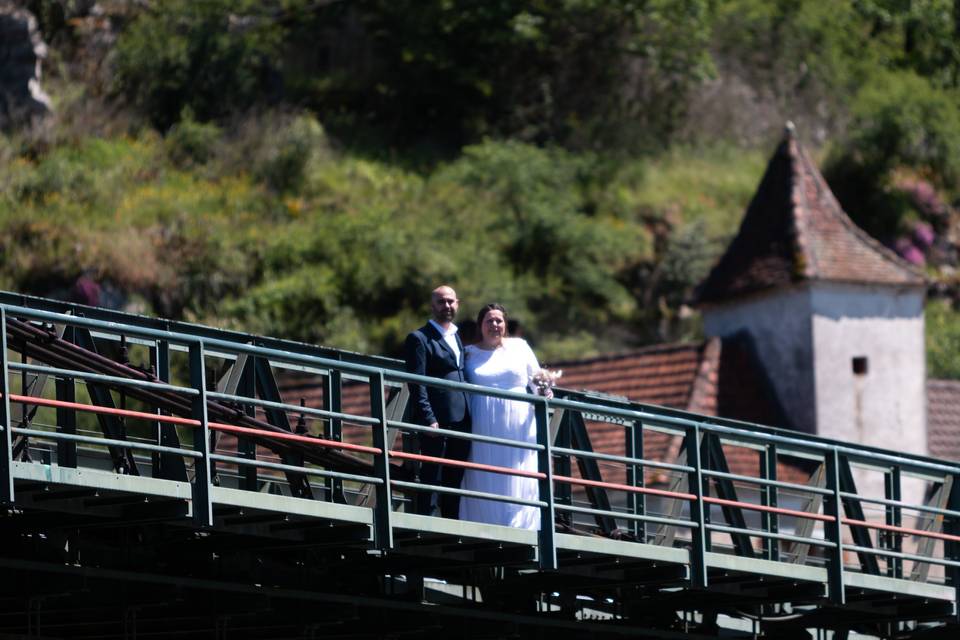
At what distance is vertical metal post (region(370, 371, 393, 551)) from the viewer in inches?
468

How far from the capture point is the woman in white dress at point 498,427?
42.2 ft

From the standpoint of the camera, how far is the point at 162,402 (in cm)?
1150

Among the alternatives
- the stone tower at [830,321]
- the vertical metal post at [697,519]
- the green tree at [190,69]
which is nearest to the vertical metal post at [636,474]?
the vertical metal post at [697,519]

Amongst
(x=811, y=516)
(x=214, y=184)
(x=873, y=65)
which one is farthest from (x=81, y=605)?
(x=873, y=65)

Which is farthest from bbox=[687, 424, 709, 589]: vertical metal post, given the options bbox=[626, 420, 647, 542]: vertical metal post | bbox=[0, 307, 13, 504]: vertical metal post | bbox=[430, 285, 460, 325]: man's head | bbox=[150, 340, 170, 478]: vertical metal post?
bbox=[0, 307, 13, 504]: vertical metal post

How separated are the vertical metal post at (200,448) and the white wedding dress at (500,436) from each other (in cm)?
216

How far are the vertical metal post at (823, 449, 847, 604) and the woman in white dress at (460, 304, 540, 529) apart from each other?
107 inches

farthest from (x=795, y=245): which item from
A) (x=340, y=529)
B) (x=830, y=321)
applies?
(x=340, y=529)

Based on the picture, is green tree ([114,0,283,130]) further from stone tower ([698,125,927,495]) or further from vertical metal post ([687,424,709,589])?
vertical metal post ([687,424,709,589])

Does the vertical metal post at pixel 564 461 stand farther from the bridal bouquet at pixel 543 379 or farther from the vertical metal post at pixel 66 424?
the vertical metal post at pixel 66 424

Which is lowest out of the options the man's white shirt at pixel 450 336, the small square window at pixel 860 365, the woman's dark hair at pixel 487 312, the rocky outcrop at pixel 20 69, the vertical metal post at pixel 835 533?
the vertical metal post at pixel 835 533

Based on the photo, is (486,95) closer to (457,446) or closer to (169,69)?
(169,69)

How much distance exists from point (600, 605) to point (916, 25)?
3843 centimetres

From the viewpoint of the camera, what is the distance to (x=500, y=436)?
12.9 m
